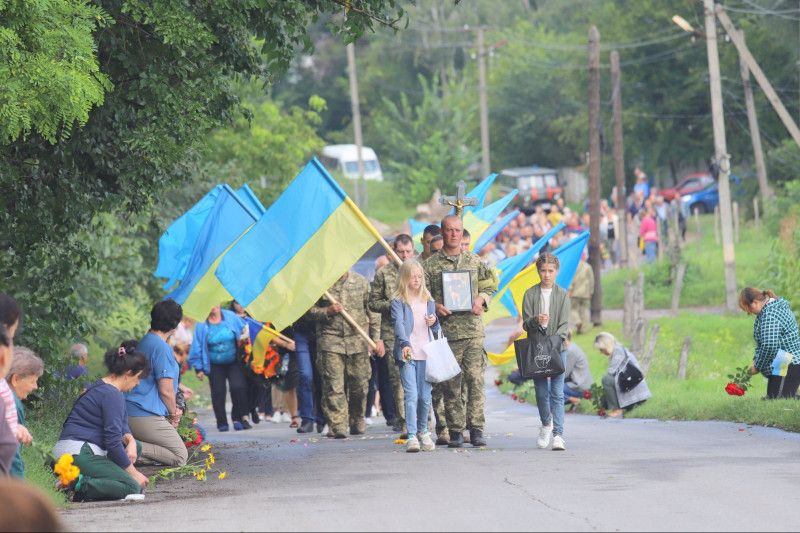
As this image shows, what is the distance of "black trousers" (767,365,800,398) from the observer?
55.5ft

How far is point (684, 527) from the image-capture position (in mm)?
8930

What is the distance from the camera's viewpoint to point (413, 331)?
46.9ft

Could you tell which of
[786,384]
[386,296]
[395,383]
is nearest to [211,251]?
[395,383]

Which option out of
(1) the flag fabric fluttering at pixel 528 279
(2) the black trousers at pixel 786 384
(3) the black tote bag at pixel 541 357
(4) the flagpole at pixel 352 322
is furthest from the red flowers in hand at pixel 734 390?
(4) the flagpole at pixel 352 322

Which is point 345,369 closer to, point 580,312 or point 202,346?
point 202,346

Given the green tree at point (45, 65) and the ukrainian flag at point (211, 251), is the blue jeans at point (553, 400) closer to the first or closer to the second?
the ukrainian flag at point (211, 251)

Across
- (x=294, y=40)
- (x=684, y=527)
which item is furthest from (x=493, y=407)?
(x=684, y=527)

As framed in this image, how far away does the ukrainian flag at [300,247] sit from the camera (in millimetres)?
15461

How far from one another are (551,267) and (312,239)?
2.40 m

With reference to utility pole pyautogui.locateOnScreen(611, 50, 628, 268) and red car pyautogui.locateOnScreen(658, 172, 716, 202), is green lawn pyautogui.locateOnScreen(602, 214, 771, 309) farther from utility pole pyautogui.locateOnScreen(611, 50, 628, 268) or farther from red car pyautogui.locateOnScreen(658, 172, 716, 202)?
red car pyautogui.locateOnScreen(658, 172, 716, 202)

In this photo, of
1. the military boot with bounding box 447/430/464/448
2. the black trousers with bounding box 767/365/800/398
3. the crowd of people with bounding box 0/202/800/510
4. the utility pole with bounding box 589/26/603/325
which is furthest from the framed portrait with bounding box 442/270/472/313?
the utility pole with bounding box 589/26/603/325

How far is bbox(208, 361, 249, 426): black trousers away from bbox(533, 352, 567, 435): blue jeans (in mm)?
5270

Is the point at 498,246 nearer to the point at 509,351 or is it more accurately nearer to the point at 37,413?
the point at 509,351

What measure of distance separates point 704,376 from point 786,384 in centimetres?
739
